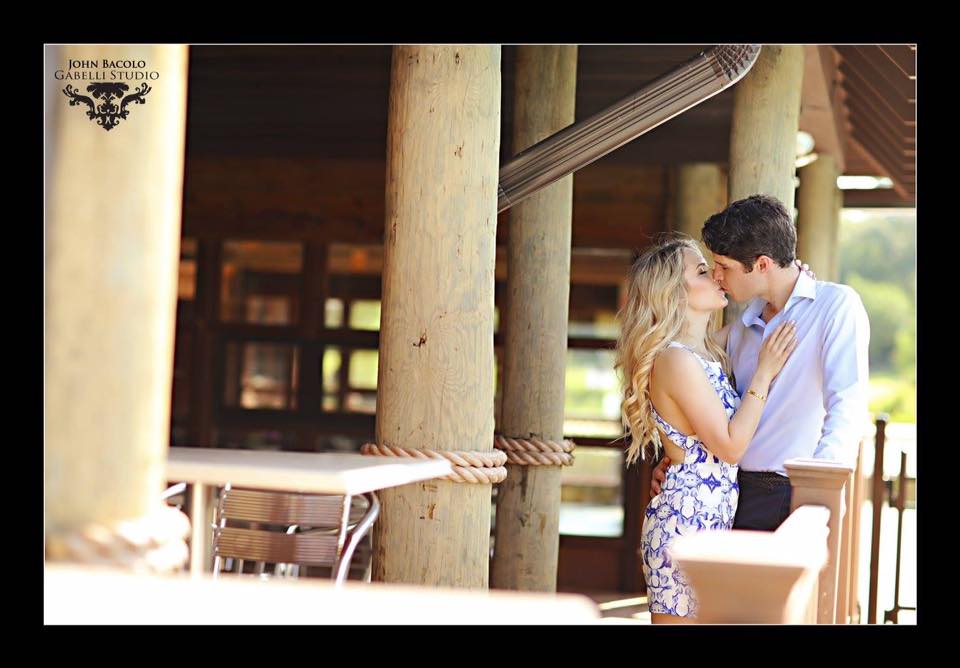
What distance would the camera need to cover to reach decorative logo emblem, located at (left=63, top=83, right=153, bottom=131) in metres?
2.02

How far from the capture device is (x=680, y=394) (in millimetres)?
3361

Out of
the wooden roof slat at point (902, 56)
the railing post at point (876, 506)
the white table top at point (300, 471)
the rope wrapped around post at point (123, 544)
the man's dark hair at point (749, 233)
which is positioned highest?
the wooden roof slat at point (902, 56)

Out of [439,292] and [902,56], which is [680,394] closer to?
→ [439,292]

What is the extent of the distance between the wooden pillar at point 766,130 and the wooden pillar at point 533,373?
723 mm

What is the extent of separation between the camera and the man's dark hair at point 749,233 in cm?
357

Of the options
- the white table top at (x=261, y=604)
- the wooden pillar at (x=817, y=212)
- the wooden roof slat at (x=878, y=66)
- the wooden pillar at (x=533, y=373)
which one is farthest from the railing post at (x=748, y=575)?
the wooden pillar at (x=817, y=212)

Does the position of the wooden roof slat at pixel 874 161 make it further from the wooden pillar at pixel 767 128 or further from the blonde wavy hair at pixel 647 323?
the blonde wavy hair at pixel 647 323

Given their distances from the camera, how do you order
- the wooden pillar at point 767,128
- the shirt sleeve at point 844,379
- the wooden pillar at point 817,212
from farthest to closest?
the wooden pillar at point 817,212, the wooden pillar at point 767,128, the shirt sleeve at point 844,379

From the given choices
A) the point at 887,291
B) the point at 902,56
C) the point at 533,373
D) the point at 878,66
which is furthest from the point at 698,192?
the point at 887,291

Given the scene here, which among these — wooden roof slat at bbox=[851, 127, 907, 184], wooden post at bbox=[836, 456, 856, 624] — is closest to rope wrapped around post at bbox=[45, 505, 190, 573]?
wooden post at bbox=[836, 456, 856, 624]
